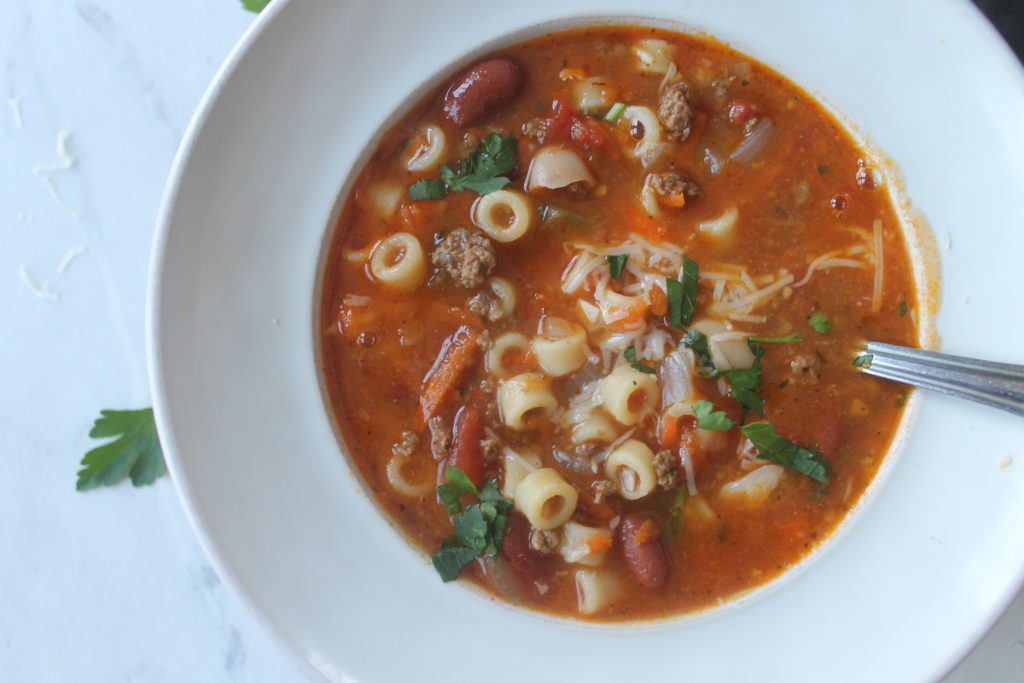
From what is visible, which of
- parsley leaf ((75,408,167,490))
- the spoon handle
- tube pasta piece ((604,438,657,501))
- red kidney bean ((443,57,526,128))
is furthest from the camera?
parsley leaf ((75,408,167,490))

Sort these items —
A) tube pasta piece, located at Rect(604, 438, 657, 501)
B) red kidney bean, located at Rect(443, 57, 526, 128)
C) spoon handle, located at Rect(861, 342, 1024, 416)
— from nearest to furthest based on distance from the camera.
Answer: spoon handle, located at Rect(861, 342, 1024, 416) < red kidney bean, located at Rect(443, 57, 526, 128) < tube pasta piece, located at Rect(604, 438, 657, 501)

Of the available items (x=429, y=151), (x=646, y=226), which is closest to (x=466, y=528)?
(x=646, y=226)

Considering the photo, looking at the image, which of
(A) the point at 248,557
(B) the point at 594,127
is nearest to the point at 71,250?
(A) the point at 248,557

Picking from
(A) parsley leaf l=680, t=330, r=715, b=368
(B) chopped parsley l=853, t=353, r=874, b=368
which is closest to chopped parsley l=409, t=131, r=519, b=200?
(A) parsley leaf l=680, t=330, r=715, b=368

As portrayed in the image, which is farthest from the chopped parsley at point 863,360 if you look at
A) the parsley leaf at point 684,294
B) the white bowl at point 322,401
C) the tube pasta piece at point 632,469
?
the tube pasta piece at point 632,469

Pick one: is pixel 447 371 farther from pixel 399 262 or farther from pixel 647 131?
pixel 647 131

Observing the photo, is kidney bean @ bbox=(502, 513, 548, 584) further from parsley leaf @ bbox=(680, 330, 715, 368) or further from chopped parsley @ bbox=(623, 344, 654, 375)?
parsley leaf @ bbox=(680, 330, 715, 368)
